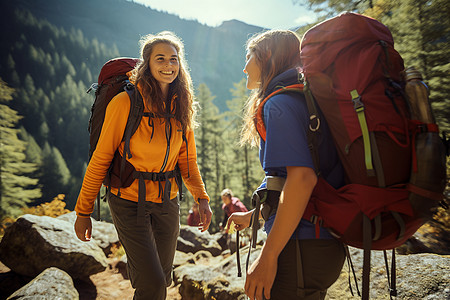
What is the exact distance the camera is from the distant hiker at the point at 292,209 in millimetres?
1057

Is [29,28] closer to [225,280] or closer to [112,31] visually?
[112,31]

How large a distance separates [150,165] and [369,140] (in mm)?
1782

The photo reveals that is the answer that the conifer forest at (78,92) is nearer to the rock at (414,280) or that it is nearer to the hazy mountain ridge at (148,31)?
the hazy mountain ridge at (148,31)

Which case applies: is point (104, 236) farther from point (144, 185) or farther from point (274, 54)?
point (274, 54)

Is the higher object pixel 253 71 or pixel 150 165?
pixel 253 71

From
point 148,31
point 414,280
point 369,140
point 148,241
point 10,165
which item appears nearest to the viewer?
point 369,140

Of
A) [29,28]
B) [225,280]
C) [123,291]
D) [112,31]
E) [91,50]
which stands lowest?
[123,291]

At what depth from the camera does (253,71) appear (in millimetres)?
1459

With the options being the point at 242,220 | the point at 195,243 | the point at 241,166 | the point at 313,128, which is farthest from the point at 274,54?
the point at 241,166

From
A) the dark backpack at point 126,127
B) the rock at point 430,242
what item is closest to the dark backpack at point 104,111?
the dark backpack at point 126,127

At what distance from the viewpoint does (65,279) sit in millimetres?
3838

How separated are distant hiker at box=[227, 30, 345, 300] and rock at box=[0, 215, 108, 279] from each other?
4.76 m

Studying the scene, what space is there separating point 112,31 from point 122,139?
571 ft

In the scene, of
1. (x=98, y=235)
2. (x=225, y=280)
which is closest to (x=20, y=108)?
(x=98, y=235)
